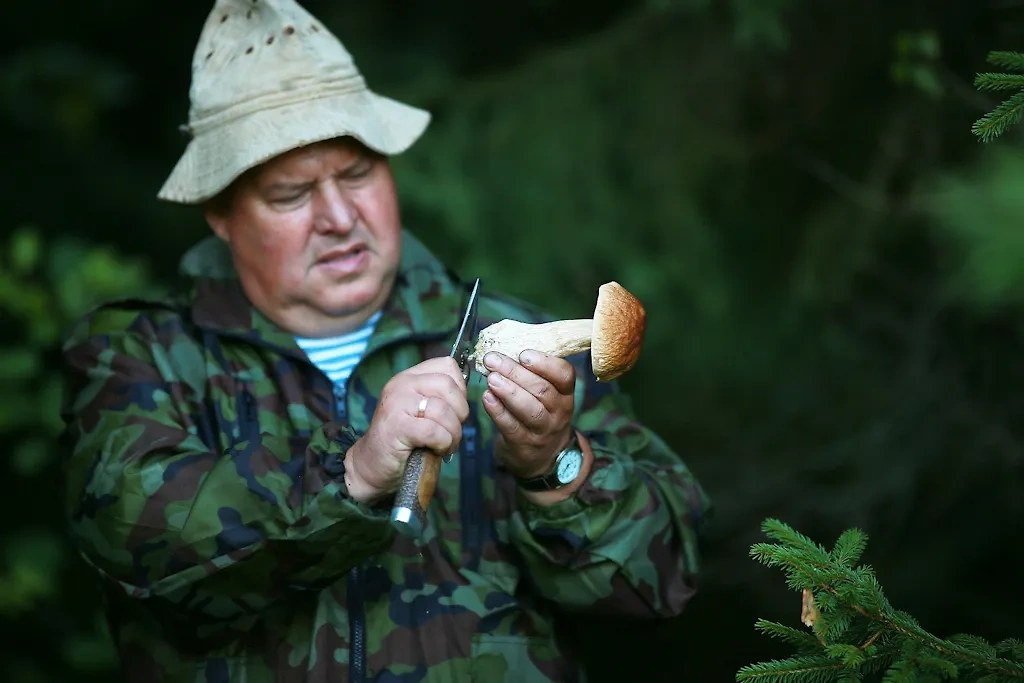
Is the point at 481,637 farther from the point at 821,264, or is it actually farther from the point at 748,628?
the point at 748,628

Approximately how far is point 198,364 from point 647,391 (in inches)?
86.7

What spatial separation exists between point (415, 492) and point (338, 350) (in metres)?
0.69

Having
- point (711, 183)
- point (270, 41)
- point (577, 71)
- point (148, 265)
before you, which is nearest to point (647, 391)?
point (711, 183)

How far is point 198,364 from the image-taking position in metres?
2.31

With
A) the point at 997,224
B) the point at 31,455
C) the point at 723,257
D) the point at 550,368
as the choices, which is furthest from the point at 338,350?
the point at 723,257

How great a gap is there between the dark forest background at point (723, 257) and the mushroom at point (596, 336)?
1.18m

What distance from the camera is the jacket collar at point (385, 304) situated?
232 cm

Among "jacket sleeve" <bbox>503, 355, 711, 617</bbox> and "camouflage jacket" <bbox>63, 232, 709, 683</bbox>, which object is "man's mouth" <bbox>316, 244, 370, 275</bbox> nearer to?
"camouflage jacket" <bbox>63, 232, 709, 683</bbox>

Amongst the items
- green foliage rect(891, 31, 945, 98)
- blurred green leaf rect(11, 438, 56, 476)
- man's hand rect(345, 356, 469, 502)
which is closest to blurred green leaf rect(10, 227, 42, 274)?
blurred green leaf rect(11, 438, 56, 476)

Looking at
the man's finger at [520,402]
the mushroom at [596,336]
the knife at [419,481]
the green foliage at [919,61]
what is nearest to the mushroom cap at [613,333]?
the mushroom at [596,336]

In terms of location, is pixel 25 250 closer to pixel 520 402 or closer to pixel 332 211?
pixel 332 211

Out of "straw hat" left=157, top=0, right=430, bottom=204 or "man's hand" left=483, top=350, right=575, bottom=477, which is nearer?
"man's hand" left=483, top=350, right=575, bottom=477

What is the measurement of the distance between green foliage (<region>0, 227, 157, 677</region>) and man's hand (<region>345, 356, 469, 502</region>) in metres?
1.65

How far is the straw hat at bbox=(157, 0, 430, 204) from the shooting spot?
2273mm
